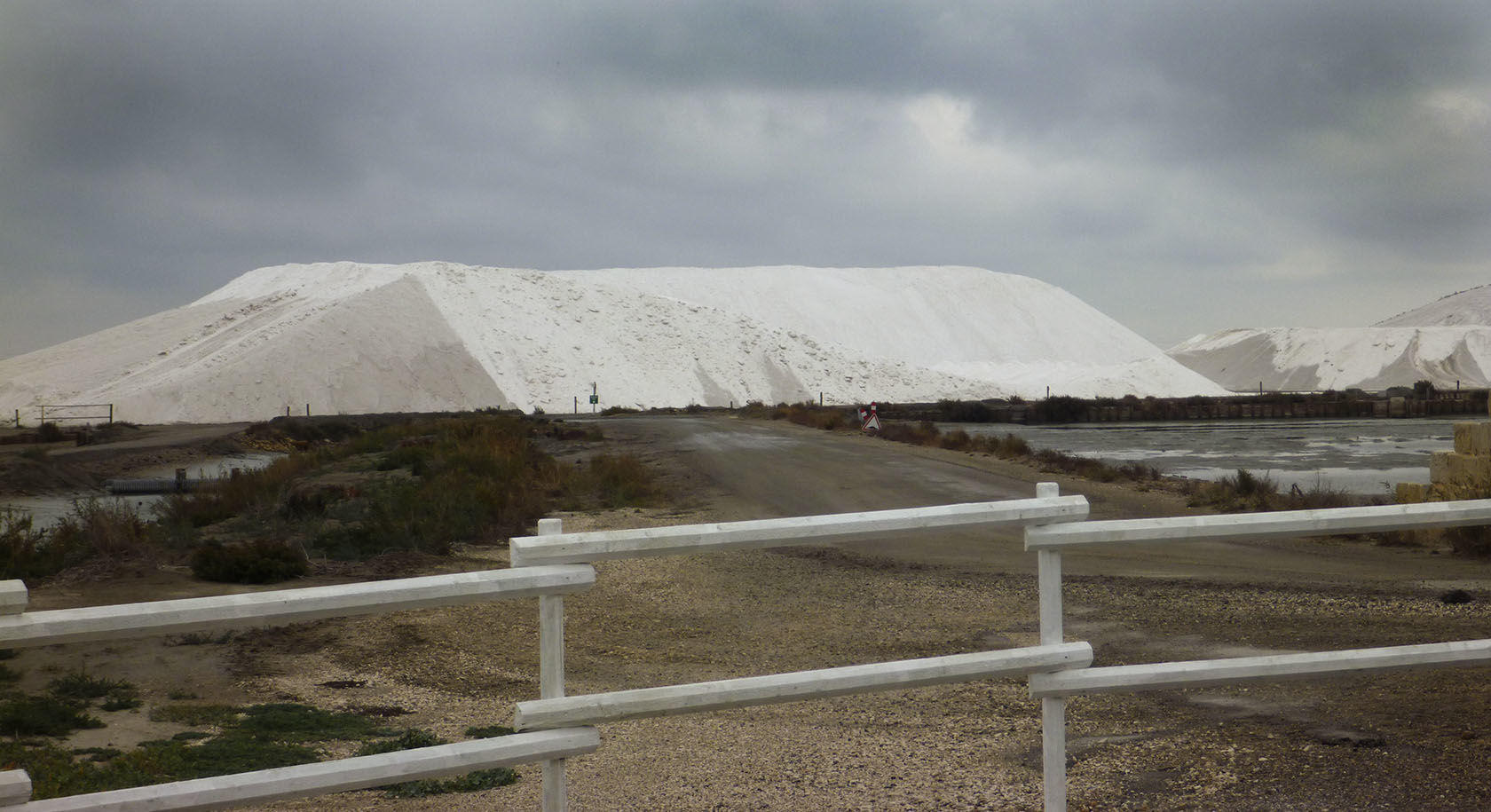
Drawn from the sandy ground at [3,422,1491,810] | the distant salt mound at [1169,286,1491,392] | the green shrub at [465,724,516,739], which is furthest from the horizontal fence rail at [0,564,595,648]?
the distant salt mound at [1169,286,1491,392]

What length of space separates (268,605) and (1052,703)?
2.61 meters

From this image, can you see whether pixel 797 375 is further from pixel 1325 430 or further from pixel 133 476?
pixel 133 476

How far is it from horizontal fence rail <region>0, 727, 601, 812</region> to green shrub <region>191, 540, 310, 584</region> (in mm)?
10001

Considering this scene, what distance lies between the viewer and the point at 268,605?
3.44 m

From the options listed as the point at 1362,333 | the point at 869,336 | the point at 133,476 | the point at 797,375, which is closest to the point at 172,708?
the point at 133,476

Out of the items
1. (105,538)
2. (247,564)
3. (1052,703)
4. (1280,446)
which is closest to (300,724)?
(1052,703)

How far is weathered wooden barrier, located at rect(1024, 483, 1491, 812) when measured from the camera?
4.12 m

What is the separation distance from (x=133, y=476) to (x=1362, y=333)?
145m

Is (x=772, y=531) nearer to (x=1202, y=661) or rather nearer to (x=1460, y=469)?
(x=1202, y=661)

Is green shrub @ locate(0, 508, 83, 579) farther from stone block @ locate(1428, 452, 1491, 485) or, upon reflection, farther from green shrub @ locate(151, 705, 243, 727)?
stone block @ locate(1428, 452, 1491, 485)

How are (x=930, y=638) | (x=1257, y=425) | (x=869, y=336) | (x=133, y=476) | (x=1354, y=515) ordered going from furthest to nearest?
(x=869, y=336), (x=1257, y=425), (x=133, y=476), (x=930, y=638), (x=1354, y=515)

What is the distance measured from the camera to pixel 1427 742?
218 inches

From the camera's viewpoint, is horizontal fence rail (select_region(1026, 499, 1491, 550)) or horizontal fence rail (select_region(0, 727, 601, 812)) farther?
horizontal fence rail (select_region(1026, 499, 1491, 550))

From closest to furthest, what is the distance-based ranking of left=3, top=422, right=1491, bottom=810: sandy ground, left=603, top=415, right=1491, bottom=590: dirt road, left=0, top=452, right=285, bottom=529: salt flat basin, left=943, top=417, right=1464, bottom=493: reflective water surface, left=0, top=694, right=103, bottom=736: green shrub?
left=3, top=422, right=1491, bottom=810: sandy ground, left=0, top=694, right=103, bottom=736: green shrub, left=603, top=415, right=1491, bottom=590: dirt road, left=0, top=452, right=285, bottom=529: salt flat basin, left=943, top=417, right=1464, bottom=493: reflective water surface
